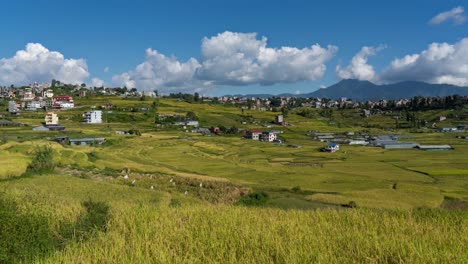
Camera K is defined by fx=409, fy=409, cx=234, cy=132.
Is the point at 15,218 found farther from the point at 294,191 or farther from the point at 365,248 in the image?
the point at 294,191

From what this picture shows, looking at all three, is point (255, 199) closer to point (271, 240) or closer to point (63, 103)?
point (271, 240)

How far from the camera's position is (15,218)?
313 inches

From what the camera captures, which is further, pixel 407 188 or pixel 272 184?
pixel 272 184

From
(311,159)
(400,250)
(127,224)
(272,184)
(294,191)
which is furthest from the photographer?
(311,159)

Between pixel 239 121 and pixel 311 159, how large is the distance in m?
73.3

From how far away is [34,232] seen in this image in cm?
770

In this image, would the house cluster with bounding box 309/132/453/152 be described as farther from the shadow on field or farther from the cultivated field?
the shadow on field

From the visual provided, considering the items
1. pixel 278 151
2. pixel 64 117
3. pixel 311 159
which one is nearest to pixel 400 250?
pixel 311 159

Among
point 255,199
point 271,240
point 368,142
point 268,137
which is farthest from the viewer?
point 268,137

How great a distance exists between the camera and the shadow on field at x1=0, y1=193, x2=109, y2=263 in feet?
22.9

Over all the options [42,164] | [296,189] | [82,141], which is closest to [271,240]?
[296,189]

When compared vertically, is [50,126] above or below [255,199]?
above

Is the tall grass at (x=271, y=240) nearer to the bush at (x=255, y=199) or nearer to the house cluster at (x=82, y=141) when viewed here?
the bush at (x=255, y=199)

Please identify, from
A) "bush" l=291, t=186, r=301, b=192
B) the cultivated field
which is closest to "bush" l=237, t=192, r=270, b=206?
the cultivated field
